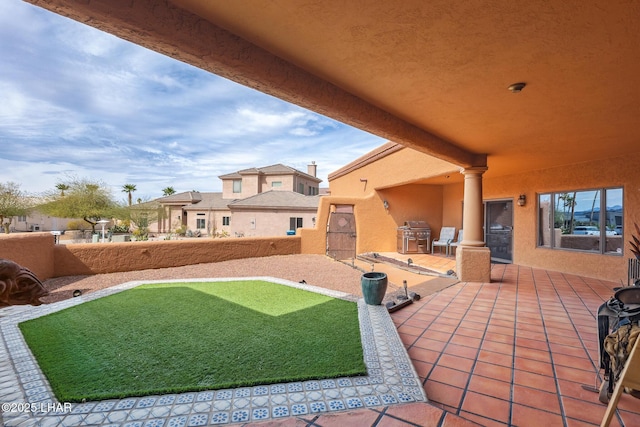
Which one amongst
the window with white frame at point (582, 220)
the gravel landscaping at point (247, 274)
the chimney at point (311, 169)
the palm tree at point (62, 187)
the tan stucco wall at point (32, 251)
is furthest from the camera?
the chimney at point (311, 169)

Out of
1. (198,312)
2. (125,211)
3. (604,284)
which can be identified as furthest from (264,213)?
(604,284)

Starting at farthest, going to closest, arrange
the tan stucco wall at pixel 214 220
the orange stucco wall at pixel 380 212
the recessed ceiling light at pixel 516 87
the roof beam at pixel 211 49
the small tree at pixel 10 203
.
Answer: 1. the tan stucco wall at pixel 214 220
2. the small tree at pixel 10 203
3. the orange stucco wall at pixel 380 212
4. the recessed ceiling light at pixel 516 87
5. the roof beam at pixel 211 49

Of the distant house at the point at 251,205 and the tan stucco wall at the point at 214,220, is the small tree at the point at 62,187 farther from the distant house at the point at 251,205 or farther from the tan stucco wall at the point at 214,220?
the tan stucco wall at the point at 214,220

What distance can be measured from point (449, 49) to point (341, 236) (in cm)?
942

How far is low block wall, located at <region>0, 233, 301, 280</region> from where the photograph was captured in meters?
6.16

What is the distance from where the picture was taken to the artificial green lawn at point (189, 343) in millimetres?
2326

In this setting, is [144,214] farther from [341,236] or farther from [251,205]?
[341,236]

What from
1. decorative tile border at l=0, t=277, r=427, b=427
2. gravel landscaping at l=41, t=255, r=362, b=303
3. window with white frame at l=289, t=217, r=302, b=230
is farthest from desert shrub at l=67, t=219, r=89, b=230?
decorative tile border at l=0, t=277, r=427, b=427

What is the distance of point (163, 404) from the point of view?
6.60 ft

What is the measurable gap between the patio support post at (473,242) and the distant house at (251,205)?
14808mm

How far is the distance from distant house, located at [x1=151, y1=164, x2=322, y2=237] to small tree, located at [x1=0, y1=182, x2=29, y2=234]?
10289 mm

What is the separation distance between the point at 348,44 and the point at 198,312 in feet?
13.2

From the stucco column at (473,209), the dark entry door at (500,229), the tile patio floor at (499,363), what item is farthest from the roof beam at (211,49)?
the dark entry door at (500,229)

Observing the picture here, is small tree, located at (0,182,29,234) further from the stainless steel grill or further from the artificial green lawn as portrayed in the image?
the stainless steel grill
